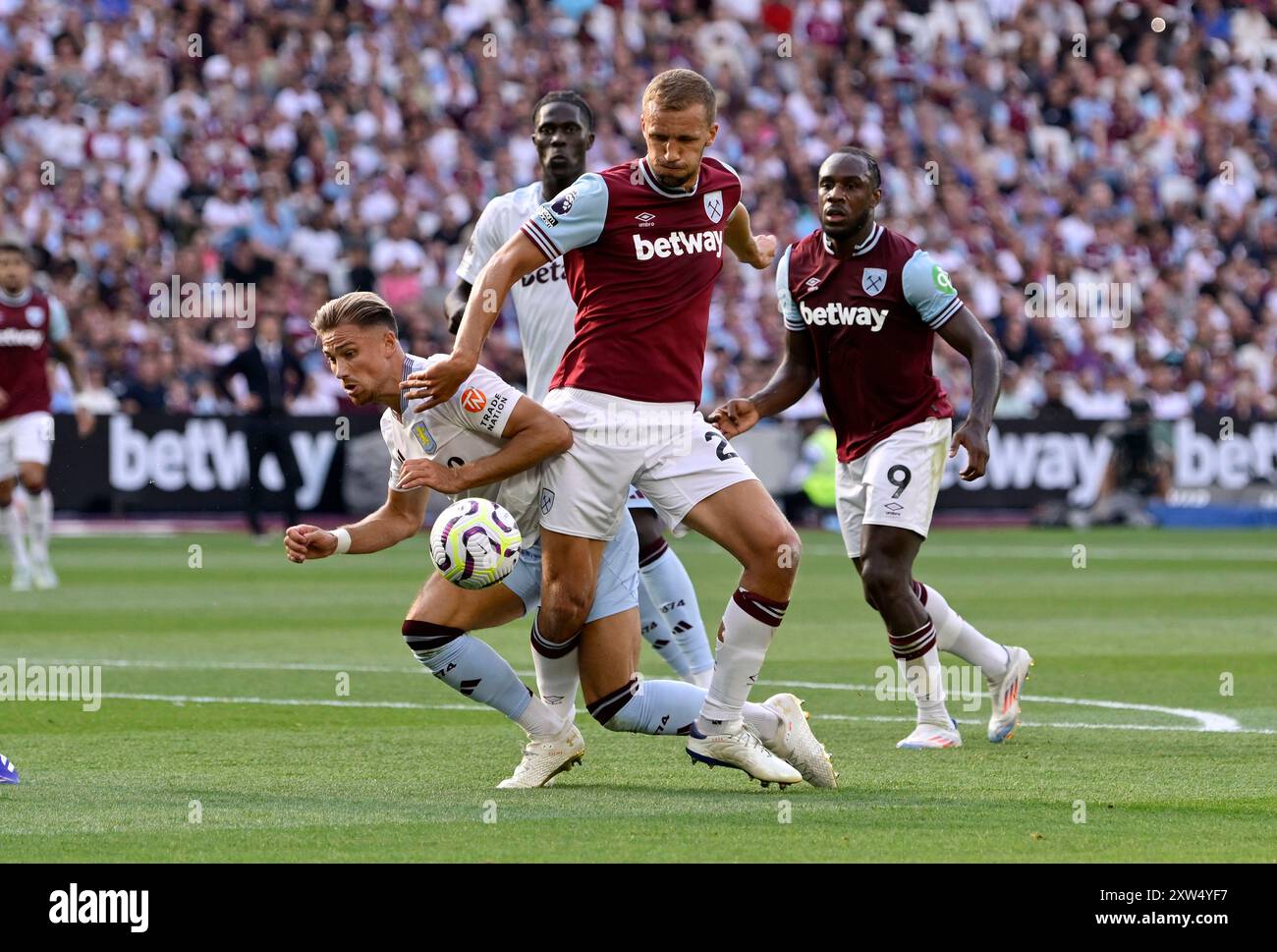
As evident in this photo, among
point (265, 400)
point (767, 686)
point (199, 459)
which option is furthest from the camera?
point (199, 459)

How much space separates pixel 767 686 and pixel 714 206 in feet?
12.6

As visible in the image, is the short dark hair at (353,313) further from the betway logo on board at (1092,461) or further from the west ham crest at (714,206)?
the betway logo on board at (1092,461)

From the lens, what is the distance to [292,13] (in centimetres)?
2683

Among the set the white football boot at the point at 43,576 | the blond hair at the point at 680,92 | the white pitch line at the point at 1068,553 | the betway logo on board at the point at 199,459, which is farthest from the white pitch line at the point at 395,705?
the betway logo on board at the point at 199,459

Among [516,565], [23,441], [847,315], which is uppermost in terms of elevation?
[847,315]

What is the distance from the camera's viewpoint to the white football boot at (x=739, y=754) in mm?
7207

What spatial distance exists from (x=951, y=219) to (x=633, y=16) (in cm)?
515

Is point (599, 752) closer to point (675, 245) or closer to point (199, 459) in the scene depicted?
point (675, 245)

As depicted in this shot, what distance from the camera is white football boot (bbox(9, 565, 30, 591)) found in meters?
16.9

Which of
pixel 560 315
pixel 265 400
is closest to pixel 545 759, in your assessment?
pixel 560 315

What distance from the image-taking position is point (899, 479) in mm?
8844
